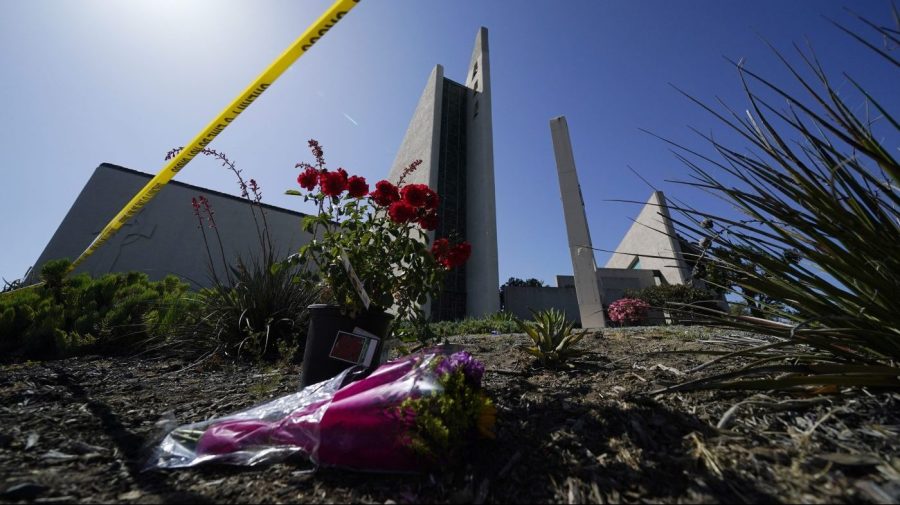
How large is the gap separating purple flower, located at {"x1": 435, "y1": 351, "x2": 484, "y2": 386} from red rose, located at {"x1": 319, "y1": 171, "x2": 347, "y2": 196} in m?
1.15

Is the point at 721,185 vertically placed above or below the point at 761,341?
above

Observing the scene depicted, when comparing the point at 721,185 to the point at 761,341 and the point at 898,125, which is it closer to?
the point at 898,125

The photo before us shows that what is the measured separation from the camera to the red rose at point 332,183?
6.08 feet

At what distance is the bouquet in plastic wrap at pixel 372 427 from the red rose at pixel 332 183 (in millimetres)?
1065

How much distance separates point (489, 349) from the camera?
2900 millimetres

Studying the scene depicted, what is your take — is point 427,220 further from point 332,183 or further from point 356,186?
point 332,183

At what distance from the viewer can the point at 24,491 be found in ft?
2.97

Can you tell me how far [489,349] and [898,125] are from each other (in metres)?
2.47

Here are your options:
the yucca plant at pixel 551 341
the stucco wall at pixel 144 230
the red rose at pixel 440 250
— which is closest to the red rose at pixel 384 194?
the red rose at pixel 440 250

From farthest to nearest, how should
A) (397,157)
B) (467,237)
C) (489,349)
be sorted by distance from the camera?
(397,157) < (467,237) < (489,349)

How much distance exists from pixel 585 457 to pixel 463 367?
45 cm

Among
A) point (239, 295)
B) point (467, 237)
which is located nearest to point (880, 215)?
point (239, 295)

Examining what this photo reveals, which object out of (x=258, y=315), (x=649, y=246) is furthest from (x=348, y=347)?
(x=649, y=246)

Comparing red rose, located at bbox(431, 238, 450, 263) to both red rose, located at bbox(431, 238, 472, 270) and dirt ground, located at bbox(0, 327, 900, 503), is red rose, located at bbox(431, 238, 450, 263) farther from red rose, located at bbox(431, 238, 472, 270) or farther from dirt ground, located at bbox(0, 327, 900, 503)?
dirt ground, located at bbox(0, 327, 900, 503)
